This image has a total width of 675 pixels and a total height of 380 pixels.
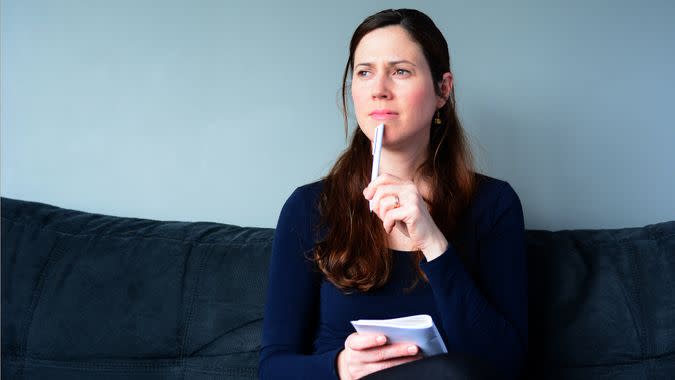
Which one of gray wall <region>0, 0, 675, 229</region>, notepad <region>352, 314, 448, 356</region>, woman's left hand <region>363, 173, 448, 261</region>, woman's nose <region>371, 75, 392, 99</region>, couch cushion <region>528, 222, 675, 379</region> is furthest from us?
gray wall <region>0, 0, 675, 229</region>

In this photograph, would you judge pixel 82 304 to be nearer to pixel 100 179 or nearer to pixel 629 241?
pixel 100 179

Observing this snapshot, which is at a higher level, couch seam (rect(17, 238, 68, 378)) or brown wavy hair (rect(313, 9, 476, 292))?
brown wavy hair (rect(313, 9, 476, 292))

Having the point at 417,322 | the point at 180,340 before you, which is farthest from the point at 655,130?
the point at 180,340

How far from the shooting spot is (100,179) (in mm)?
1831

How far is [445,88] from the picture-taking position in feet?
4.75

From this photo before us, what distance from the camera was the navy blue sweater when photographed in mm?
1234

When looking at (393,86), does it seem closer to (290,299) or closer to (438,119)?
(438,119)

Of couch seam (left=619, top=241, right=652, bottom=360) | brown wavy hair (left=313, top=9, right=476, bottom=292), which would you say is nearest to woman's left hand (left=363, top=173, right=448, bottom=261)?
brown wavy hair (left=313, top=9, right=476, bottom=292)

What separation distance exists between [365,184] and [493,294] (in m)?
0.37

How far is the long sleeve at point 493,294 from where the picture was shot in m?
1.23

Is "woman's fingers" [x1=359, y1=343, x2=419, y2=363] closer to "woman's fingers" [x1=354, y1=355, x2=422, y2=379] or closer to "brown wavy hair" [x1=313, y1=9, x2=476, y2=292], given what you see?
"woman's fingers" [x1=354, y1=355, x2=422, y2=379]

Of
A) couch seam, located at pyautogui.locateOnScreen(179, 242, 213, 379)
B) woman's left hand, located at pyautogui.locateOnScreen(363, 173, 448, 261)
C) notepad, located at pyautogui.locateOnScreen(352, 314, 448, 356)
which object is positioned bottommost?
couch seam, located at pyautogui.locateOnScreen(179, 242, 213, 379)

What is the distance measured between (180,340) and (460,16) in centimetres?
113

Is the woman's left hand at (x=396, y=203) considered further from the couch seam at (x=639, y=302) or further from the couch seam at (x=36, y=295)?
the couch seam at (x=36, y=295)
